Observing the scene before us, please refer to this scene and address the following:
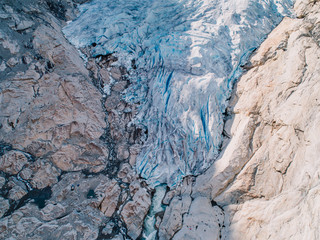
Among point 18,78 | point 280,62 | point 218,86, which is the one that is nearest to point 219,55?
point 218,86

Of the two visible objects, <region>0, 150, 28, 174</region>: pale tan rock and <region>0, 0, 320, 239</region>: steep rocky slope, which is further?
<region>0, 150, 28, 174</region>: pale tan rock

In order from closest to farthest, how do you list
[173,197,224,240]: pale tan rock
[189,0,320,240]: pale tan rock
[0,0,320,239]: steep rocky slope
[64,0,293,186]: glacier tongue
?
[189,0,320,240]: pale tan rock
[0,0,320,239]: steep rocky slope
[173,197,224,240]: pale tan rock
[64,0,293,186]: glacier tongue

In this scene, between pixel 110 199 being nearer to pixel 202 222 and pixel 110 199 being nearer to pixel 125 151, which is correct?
pixel 125 151

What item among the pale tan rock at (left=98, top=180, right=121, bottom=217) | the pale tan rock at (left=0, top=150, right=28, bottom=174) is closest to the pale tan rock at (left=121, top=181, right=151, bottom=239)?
the pale tan rock at (left=98, top=180, right=121, bottom=217)

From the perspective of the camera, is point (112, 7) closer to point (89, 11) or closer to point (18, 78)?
point (89, 11)

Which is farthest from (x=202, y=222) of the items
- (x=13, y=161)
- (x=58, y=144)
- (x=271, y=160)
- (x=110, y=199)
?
(x=13, y=161)

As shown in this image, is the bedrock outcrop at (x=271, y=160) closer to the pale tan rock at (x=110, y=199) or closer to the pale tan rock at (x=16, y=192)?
the pale tan rock at (x=110, y=199)

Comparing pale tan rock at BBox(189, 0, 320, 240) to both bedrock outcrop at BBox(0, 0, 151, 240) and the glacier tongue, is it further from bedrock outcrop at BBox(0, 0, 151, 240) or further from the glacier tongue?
bedrock outcrop at BBox(0, 0, 151, 240)
